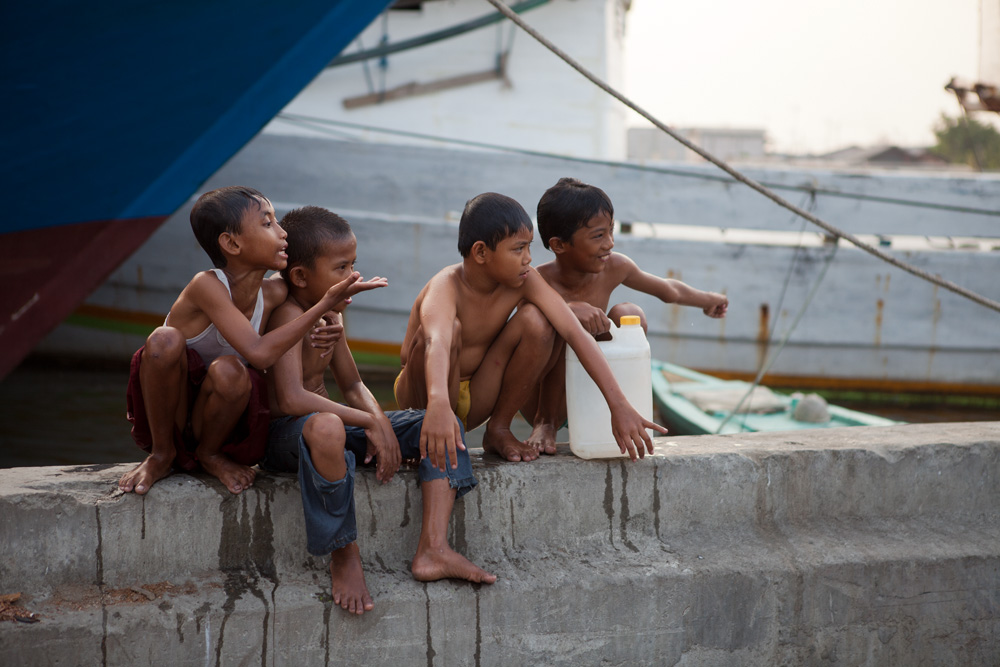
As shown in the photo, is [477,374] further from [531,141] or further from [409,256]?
[531,141]

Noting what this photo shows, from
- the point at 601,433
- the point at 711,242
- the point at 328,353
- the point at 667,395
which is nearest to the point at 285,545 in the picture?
the point at 328,353

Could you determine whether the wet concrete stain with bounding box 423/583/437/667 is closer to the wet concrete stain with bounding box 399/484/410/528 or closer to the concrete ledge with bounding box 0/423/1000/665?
the concrete ledge with bounding box 0/423/1000/665

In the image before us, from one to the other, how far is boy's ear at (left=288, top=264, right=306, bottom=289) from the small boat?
10.3 feet

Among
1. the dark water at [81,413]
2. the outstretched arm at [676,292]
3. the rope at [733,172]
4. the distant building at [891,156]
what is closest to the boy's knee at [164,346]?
the outstretched arm at [676,292]

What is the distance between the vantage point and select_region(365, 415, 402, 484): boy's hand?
6.78 ft

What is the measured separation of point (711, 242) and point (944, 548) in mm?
4874

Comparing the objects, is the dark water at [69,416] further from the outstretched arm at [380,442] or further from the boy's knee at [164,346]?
the boy's knee at [164,346]

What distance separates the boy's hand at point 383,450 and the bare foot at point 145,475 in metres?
0.51

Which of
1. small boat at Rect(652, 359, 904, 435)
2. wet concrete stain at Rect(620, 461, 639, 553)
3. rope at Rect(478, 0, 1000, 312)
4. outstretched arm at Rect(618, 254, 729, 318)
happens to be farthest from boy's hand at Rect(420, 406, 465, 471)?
small boat at Rect(652, 359, 904, 435)

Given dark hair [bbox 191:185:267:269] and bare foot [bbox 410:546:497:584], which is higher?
dark hair [bbox 191:185:267:269]

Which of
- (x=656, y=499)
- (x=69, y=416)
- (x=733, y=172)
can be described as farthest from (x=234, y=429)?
(x=69, y=416)

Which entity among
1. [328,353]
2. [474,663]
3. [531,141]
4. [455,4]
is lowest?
[474,663]

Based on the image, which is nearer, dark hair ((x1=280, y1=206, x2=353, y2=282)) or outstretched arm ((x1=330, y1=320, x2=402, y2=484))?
outstretched arm ((x1=330, y1=320, x2=402, y2=484))

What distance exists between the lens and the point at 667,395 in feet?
18.1
